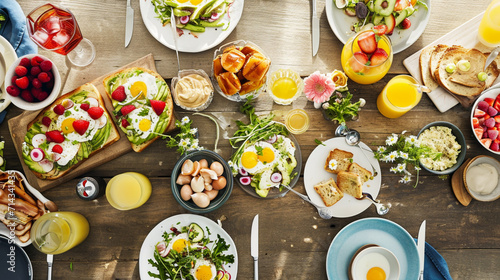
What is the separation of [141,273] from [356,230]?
1157 millimetres

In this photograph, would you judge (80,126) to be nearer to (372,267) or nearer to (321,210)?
(321,210)

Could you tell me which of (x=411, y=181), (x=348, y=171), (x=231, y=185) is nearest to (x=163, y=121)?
(x=231, y=185)

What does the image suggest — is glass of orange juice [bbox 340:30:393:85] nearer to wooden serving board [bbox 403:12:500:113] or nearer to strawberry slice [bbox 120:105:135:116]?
wooden serving board [bbox 403:12:500:113]

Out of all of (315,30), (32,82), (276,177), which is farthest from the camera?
(315,30)

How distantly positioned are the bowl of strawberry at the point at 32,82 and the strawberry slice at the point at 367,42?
1.52 m

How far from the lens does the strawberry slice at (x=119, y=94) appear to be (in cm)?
171

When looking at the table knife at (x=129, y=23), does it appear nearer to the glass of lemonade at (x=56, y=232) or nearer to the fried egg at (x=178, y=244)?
the glass of lemonade at (x=56, y=232)

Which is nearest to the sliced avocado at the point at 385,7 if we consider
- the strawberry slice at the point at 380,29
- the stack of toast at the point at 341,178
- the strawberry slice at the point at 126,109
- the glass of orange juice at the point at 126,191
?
the strawberry slice at the point at 380,29

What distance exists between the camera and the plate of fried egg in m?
1.73

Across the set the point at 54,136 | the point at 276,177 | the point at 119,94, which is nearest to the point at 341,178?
the point at 276,177

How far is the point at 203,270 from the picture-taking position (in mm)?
1693

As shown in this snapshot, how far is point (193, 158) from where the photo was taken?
5.82 feet

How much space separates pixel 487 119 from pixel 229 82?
139 centimetres

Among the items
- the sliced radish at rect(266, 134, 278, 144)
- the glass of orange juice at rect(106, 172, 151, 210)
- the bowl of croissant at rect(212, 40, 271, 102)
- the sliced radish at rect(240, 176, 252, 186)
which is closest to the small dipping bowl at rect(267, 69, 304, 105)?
the bowl of croissant at rect(212, 40, 271, 102)
